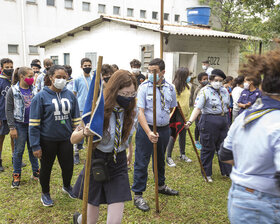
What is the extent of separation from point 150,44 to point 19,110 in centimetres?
895

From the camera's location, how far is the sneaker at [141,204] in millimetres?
Result: 3801

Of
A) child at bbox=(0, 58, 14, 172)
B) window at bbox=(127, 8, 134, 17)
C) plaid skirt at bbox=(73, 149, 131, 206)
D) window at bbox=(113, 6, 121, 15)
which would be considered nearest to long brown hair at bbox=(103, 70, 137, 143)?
plaid skirt at bbox=(73, 149, 131, 206)

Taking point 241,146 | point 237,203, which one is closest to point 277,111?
point 241,146

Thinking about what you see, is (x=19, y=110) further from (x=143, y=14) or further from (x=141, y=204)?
(x=143, y=14)

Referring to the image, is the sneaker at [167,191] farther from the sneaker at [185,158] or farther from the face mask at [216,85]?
the face mask at [216,85]

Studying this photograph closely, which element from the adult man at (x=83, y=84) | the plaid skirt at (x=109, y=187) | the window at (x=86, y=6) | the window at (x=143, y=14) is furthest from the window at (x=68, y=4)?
the plaid skirt at (x=109, y=187)

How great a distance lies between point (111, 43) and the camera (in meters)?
14.9

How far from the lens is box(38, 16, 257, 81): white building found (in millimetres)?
11992

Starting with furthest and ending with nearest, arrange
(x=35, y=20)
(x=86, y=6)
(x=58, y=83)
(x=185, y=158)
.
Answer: (x=86, y=6) → (x=35, y=20) → (x=185, y=158) → (x=58, y=83)

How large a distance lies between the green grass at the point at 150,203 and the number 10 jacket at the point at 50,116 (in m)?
0.98

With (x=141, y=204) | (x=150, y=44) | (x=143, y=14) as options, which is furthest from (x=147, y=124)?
(x=143, y=14)

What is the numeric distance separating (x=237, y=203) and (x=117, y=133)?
126cm

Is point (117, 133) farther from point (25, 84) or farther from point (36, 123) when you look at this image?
point (25, 84)

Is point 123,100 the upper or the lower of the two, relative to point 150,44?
lower
